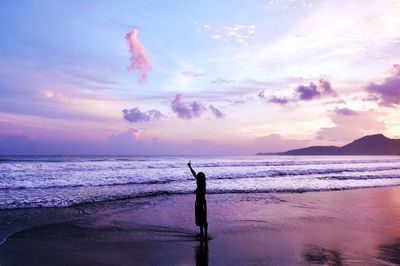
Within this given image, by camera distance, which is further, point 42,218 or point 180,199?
point 180,199

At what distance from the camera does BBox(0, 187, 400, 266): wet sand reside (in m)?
8.16

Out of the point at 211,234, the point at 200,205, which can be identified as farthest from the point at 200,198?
the point at 211,234

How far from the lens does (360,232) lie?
10.9 metres

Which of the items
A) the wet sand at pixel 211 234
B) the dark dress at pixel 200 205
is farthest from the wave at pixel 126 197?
the dark dress at pixel 200 205

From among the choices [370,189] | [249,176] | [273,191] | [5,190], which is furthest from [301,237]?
[249,176]

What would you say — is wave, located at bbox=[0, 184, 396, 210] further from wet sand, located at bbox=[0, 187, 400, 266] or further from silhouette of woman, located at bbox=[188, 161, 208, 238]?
silhouette of woman, located at bbox=[188, 161, 208, 238]

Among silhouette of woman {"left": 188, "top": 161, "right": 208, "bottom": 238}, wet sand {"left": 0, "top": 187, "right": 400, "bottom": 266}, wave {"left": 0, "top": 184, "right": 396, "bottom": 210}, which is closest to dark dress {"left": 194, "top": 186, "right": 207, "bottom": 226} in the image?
silhouette of woman {"left": 188, "top": 161, "right": 208, "bottom": 238}

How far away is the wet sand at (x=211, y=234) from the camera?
26.8ft

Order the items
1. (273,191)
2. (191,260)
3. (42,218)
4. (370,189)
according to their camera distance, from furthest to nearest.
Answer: (370,189) → (273,191) → (42,218) → (191,260)

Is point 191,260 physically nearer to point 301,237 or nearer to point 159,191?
point 301,237

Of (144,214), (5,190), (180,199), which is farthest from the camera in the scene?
(5,190)

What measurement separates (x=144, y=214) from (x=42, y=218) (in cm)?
353

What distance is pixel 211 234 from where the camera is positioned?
10.6 meters

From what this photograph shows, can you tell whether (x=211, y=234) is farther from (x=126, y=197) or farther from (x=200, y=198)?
(x=126, y=197)
